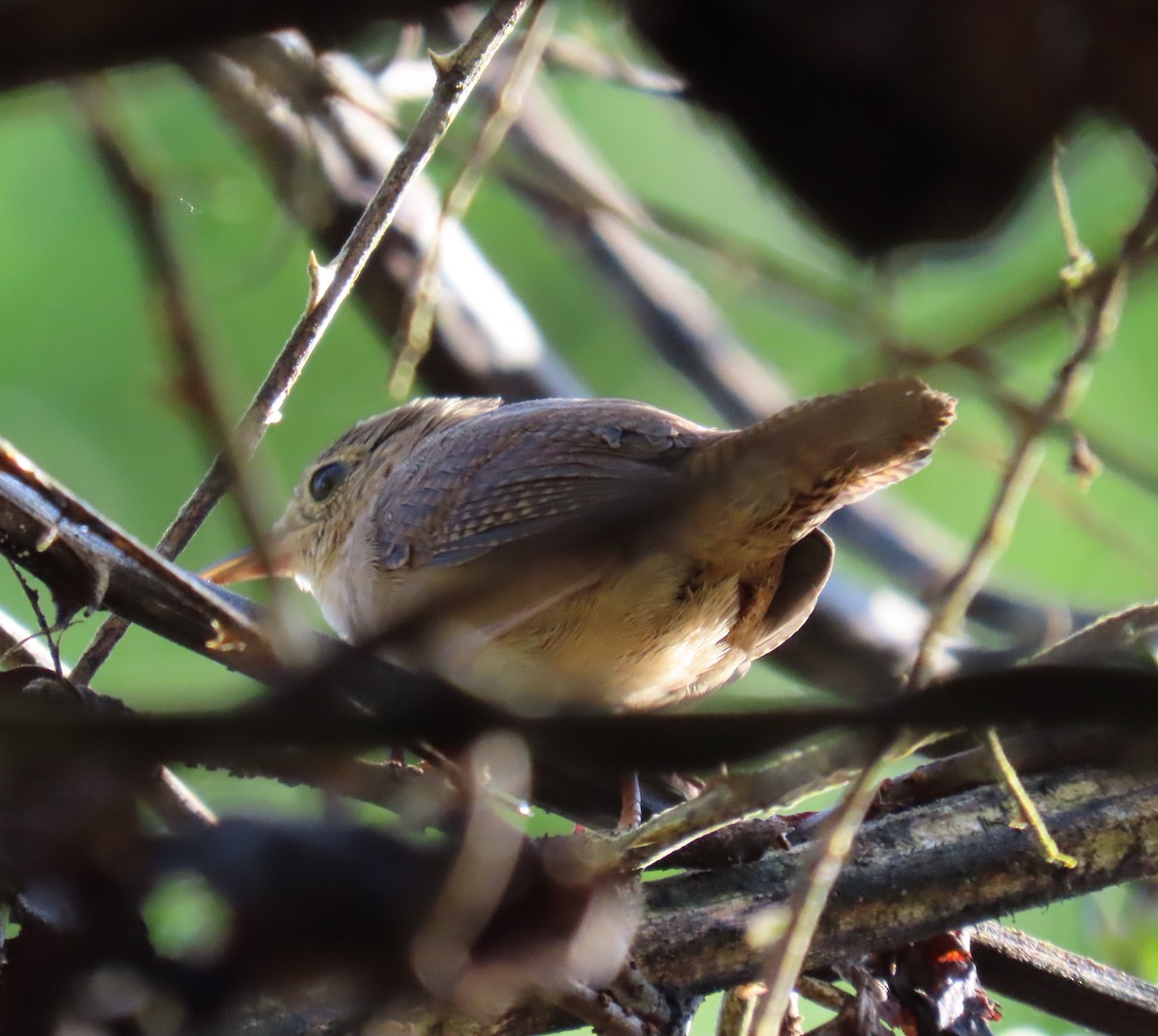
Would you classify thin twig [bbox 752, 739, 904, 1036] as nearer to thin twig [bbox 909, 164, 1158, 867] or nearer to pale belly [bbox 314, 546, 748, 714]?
thin twig [bbox 909, 164, 1158, 867]

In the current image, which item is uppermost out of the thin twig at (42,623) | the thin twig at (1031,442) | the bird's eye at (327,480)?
the thin twig at (1031,442)

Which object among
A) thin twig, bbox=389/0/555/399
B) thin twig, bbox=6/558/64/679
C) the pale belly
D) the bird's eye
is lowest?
thin twig, bbox=6/558/64/679

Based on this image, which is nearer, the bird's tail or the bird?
the bird's tail

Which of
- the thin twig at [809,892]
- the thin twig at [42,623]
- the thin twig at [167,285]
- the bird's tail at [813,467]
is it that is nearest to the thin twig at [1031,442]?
the thin twig at [809,892]

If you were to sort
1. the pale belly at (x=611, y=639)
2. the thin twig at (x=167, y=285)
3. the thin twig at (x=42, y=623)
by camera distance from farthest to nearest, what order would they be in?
the pale belly at (x=611, y=639) < the thin twig at (x=42, y=623) < the thin twig at (x=167, y=285)

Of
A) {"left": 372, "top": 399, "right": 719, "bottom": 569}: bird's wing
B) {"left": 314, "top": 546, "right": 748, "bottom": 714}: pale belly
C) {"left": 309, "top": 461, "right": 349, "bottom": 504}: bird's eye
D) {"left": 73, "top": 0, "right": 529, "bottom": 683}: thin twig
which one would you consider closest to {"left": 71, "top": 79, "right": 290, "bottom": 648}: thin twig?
{"left": 73, "top": 0, "right": 529, "bottom": 683}: thin twig

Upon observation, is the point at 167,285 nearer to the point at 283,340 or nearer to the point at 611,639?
the point at 611,639

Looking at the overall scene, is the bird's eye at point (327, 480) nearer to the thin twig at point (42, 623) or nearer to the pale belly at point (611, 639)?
the pale belly at point (611, 639)
